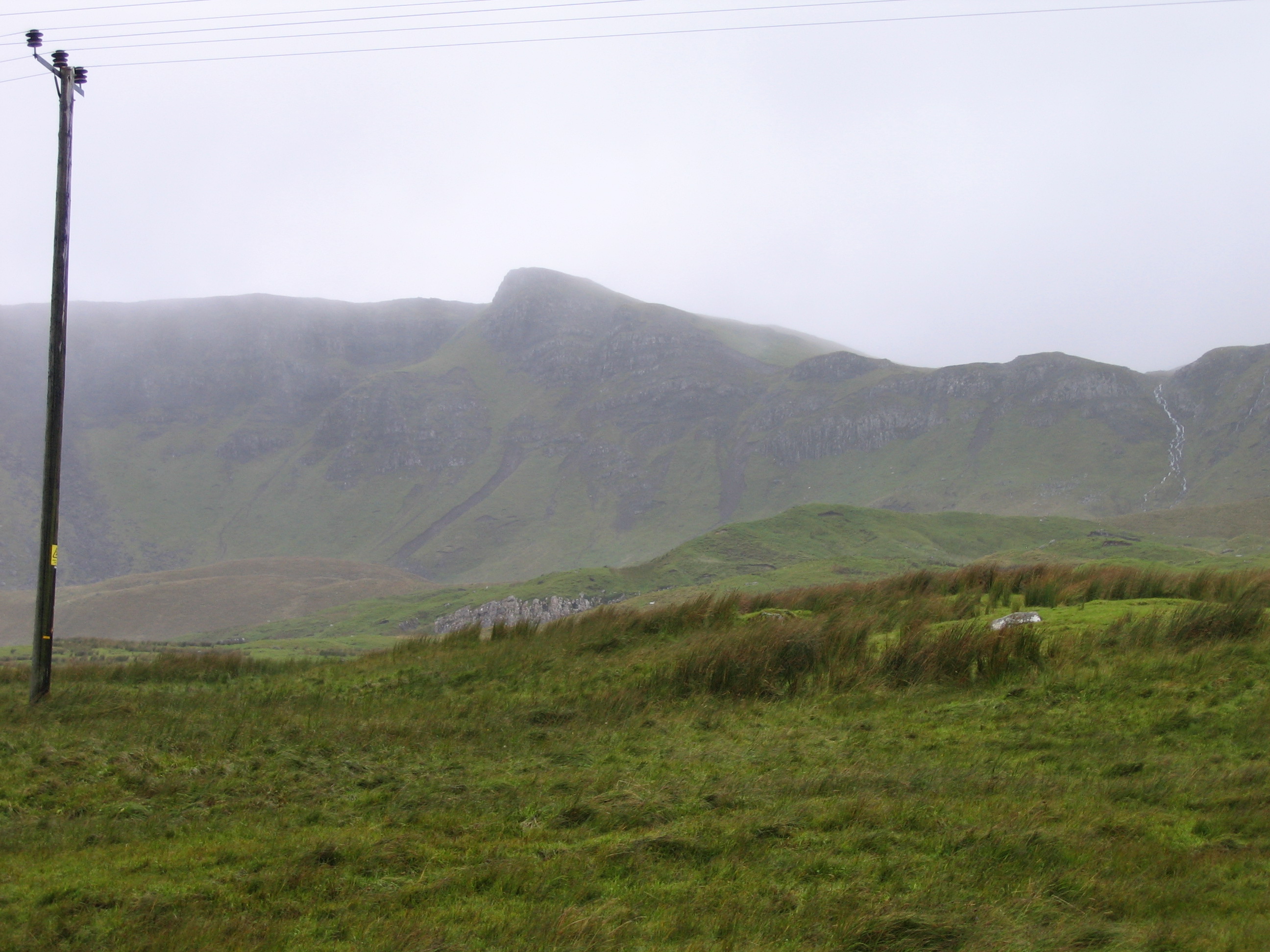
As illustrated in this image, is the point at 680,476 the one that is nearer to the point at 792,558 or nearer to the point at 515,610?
the point at 792,558

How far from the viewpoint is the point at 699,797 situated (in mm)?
8328

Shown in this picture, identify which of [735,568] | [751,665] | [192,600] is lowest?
[192,600]

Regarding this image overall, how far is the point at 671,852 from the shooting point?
22.4ft

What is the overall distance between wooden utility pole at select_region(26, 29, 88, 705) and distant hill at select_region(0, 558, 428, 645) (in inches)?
2685

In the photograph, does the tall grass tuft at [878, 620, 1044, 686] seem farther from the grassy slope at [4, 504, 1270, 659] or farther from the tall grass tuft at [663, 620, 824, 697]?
the grassy slope at [4, 504, 1270, 659]

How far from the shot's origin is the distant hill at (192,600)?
83438mm

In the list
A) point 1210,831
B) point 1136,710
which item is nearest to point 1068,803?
point 1210,831

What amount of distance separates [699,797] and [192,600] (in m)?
97.0

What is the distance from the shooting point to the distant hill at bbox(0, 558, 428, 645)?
83.4 meters

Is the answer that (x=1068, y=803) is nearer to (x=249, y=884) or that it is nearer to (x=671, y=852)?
(x=671, y=852)

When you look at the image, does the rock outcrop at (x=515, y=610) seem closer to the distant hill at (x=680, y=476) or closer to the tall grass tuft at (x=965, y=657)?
the tall grass tuft at (x=965, y=657)

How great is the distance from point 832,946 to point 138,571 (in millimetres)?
179019

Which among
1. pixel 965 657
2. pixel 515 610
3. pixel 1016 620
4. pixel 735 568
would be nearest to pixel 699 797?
pixel 965 657

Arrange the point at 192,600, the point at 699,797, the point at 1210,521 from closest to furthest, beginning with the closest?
the point at 699,797 → the point at 1210,521 → the point at 192,600
